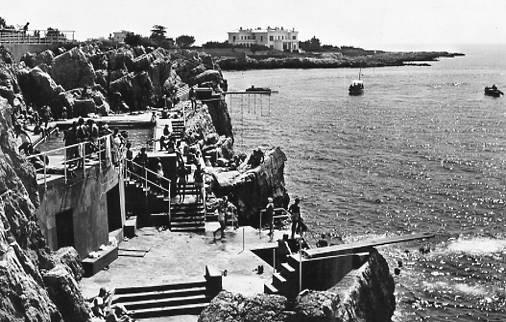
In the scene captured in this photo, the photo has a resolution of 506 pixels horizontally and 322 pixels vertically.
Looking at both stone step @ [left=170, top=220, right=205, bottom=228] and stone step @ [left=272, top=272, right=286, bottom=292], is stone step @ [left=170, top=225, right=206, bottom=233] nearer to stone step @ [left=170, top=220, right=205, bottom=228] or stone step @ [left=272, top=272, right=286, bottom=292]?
stone step @ [left=170, top=220, right=205, bottom=228]

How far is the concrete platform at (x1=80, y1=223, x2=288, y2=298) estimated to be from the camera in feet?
74.5

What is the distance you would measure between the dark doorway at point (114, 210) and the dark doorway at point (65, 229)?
14.6 ft

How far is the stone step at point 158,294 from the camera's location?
2155cm

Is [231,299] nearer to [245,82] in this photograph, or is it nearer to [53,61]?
[53,61]

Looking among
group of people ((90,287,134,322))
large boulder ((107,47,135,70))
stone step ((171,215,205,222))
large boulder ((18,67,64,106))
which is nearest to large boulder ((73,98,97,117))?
large boulder ((18,67,64,106))

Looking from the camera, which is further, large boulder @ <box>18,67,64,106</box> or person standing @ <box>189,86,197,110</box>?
person standing @ <box>189,86,197,110</box>

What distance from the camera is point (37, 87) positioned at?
60094 mm

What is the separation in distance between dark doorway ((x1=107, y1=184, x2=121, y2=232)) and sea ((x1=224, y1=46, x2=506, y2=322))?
45.0 ft

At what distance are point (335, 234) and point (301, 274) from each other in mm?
23793

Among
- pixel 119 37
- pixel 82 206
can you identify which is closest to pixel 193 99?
pixel 82 206

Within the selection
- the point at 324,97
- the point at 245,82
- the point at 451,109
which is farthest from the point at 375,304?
the point at 245,82

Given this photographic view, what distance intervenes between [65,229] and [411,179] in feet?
136

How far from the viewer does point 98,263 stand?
23.7 m

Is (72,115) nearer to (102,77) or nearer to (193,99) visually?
(193,99)
